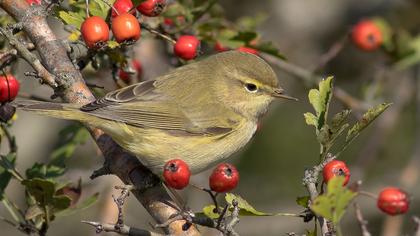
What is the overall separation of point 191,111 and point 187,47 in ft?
2.51

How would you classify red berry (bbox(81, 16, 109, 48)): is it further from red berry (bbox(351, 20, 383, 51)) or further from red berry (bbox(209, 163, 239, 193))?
red berry (bbox(351, 20, 383, 51))

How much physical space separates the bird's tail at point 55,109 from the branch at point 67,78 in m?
0.15

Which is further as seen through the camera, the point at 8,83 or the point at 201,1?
the point at 201,1

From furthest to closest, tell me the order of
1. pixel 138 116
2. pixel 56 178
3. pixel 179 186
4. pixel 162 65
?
pixel 162 65, pixel 138 116, pixel 56 178, pixel 179 186

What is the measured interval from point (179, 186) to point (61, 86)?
77cm

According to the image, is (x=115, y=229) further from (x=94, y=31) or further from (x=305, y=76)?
(x=305, y=76)

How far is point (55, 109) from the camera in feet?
12.8

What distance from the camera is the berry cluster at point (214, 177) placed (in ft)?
11.0

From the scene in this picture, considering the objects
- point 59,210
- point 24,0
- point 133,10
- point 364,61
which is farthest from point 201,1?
point 364,61

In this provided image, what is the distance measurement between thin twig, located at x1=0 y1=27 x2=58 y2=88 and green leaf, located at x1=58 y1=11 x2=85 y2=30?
0.35 metres

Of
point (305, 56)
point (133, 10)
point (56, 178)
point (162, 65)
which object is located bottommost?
point (56, 178)

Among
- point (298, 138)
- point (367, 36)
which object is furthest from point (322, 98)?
point (298, 138)

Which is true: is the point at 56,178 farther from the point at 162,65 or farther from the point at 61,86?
the point at 162,65

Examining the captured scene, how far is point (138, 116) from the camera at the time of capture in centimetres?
455
